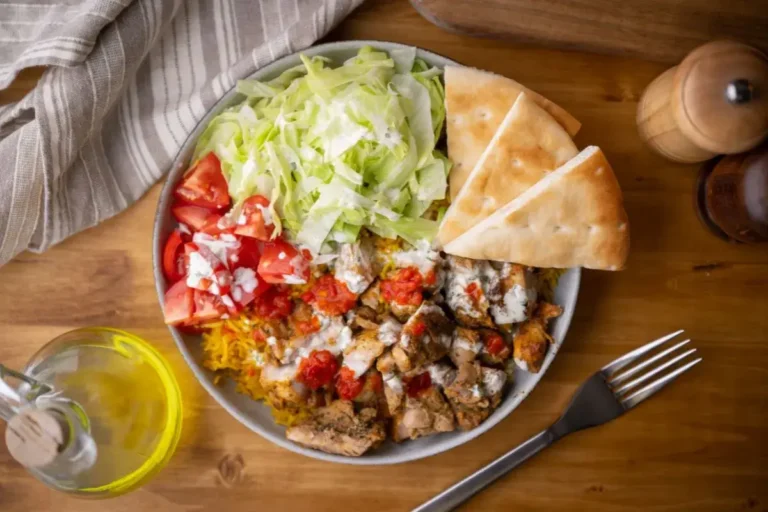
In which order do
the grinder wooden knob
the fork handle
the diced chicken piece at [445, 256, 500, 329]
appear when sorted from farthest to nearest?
the fork handle, the diced chicken piece at [445, 256, 500, 329], the grinder wooden knob

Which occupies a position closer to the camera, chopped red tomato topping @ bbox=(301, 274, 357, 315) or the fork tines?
chopped red tomato topping @ bbox=(301, 274, 357, 315)

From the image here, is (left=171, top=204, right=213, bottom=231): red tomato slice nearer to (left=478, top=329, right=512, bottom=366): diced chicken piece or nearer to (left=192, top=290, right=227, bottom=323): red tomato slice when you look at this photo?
(left=192, top=290, right=227, bottom=323): red tomato slice

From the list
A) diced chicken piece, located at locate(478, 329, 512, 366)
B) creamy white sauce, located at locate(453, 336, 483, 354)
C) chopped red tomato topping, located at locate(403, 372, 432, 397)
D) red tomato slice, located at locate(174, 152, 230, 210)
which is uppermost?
red tomato slice, located at locate(174, 152, 230, 210)

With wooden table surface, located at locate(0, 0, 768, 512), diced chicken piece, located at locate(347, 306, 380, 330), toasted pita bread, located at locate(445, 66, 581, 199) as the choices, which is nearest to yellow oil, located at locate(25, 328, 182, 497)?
wooden table surface, located at locate(0, 0, 768, 512)

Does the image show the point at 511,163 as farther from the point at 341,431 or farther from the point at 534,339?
the point at 341,431

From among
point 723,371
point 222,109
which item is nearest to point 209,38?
point 222,109

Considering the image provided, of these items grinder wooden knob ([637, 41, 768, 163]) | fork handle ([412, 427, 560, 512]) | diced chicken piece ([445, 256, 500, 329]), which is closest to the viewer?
grinder wooden knob ([637, 41, 768, 163])

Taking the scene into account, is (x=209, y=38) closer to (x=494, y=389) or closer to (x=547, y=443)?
(x=494, y=389)
